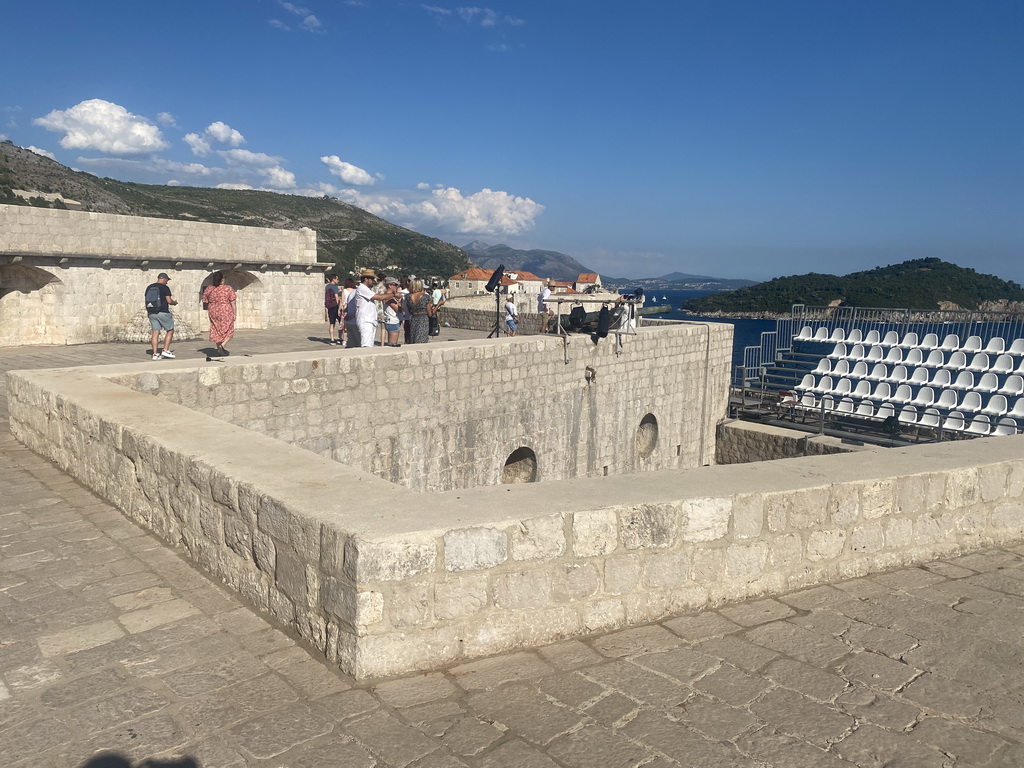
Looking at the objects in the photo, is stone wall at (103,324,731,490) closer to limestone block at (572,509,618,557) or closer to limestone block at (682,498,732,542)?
limestone block at (572,509,618,557)

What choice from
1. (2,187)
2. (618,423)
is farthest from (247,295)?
(2,187)

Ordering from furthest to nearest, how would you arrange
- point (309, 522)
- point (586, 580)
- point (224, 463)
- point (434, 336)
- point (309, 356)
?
Answer: 1. point (434, 336)
2. point (309, 356)
3. point (224, 463)
4. point (586, 580)
5. point (309, 522)

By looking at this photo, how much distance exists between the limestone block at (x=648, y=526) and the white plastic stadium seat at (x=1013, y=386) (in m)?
14.4

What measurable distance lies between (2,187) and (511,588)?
46.8 meters

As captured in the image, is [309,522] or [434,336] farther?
[434,336]

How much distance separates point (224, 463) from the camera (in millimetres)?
3887

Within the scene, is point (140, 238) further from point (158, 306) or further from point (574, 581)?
point (574, 581)

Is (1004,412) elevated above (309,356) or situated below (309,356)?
below

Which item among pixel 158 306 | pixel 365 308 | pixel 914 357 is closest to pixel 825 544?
pixel 365 308

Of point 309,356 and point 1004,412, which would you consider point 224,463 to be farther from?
point 1004,412

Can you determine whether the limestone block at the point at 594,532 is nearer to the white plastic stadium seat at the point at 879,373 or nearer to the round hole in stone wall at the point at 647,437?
the round hole in stone wall at the point at 647,437

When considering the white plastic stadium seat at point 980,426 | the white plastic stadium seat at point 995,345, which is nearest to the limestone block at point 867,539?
the white plastic stadium seat at point 980,426

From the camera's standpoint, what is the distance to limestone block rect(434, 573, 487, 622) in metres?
2.96

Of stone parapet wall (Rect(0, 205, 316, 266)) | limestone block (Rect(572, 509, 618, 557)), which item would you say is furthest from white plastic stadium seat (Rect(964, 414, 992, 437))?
stone parapet wall (Rect(0, 205, 316, 266))
